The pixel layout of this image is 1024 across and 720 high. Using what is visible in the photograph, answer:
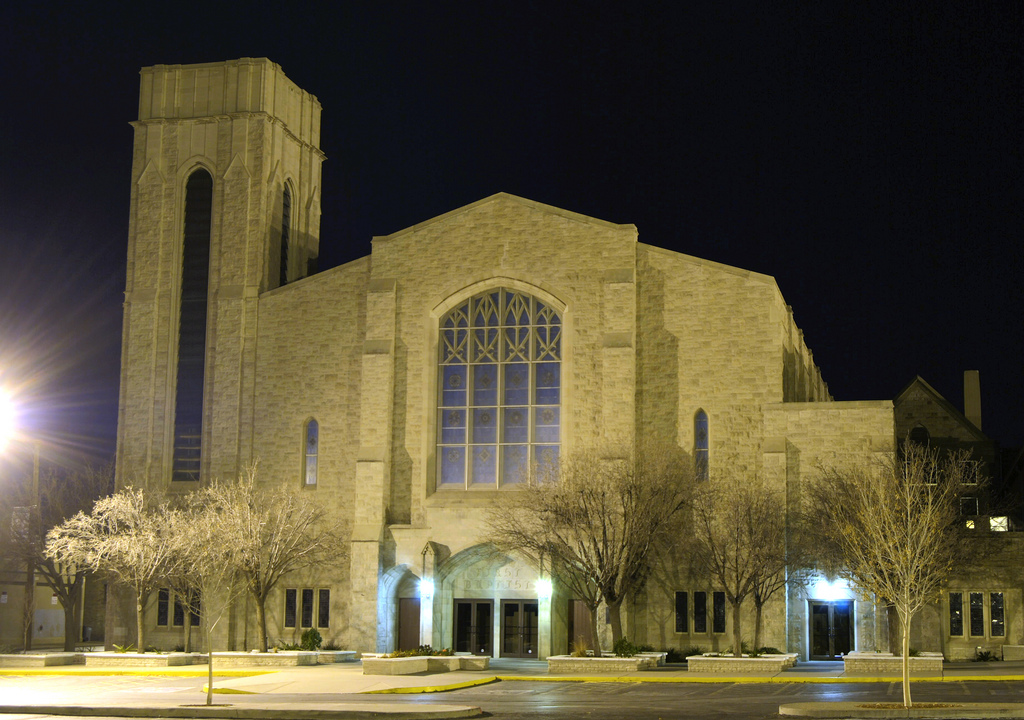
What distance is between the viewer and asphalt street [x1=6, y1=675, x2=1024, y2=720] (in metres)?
23.8

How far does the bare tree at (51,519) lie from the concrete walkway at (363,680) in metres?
A: 12.8

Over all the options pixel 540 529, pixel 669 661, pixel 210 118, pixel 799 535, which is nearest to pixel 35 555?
pixel 210 118

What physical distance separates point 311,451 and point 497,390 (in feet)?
23.9

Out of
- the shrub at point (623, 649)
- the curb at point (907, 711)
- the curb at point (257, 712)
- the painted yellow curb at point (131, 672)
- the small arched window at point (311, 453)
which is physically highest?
the small arched window at point (311, 453)

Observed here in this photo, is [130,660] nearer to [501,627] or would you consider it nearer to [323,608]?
[323,608]

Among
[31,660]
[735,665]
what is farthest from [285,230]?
[735,665]

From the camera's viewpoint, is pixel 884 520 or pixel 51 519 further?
pixel 51 519

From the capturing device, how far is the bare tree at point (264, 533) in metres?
40.3

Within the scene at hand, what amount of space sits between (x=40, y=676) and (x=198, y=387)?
49.6ft

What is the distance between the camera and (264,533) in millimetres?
41438

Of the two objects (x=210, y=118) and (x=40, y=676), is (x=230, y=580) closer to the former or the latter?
(x=40, y=676)

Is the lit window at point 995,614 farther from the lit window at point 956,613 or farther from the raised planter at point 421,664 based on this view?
the raised planter at point 421,664

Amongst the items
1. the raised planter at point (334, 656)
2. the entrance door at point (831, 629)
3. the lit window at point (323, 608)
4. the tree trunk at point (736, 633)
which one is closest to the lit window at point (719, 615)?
the tree trunk at point (736, 633)

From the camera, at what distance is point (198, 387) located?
4706 cm
